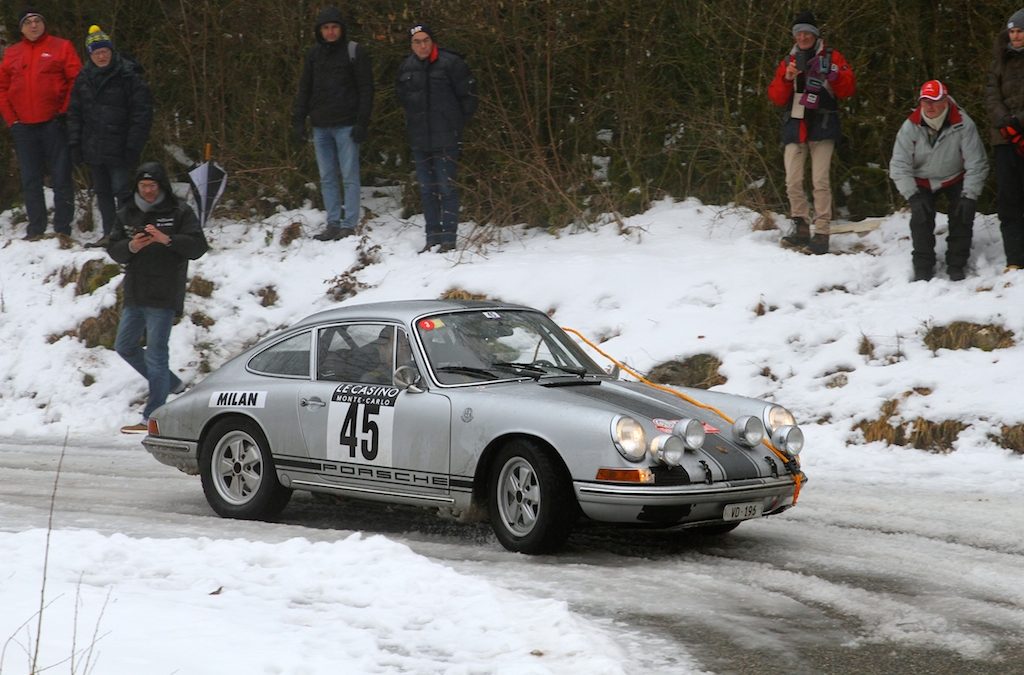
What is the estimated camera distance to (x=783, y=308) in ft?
44.2

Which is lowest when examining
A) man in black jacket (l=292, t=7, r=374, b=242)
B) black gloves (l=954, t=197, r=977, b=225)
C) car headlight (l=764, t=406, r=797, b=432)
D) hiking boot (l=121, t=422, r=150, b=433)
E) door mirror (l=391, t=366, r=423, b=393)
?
hiking boot (l=121, t=422, r=150, b=433)

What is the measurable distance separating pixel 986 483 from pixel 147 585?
6.07 meters

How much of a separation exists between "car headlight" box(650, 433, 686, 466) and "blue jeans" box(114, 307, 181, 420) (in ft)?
23.5

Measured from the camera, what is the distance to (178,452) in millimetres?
9414

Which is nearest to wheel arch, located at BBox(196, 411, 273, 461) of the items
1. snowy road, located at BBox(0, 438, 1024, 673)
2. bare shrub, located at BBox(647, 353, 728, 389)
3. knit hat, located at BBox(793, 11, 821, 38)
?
snowy road, located at BBox(0, 438, 1024, 673)

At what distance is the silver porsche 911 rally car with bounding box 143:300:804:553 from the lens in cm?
738

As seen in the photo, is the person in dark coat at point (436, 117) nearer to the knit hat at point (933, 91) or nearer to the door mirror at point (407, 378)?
the knit hat at point (933, 91)

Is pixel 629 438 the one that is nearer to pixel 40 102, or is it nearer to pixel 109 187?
pixel 109 187

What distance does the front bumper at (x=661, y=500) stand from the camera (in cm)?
723

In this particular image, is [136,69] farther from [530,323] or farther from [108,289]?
[530,323]

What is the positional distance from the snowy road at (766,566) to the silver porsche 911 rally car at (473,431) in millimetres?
302

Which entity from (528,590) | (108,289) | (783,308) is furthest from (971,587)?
(108,289)

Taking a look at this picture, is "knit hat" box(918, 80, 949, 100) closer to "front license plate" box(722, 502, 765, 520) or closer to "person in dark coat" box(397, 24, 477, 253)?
"person in dark coat" box(397, 24, 477, 253)

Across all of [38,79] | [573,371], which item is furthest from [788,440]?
[38,79]
